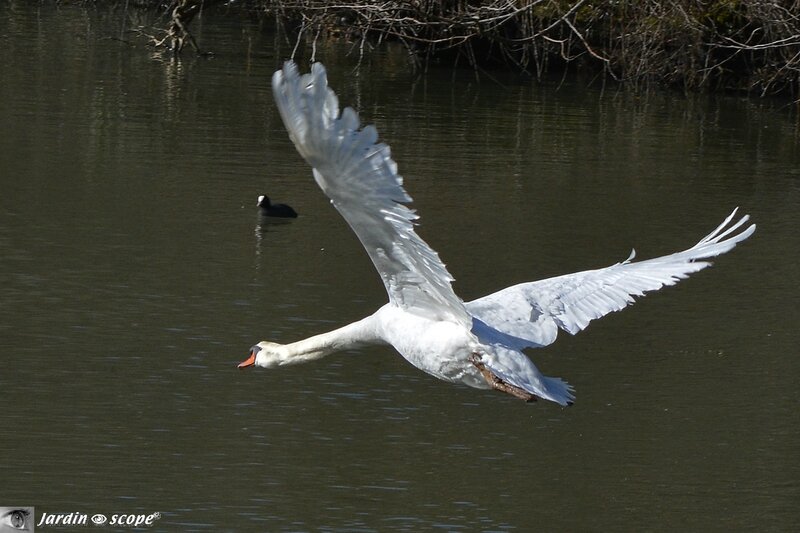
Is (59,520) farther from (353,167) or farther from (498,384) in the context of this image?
(353,167)

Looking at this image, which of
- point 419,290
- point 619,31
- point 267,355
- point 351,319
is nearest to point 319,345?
point 267,355

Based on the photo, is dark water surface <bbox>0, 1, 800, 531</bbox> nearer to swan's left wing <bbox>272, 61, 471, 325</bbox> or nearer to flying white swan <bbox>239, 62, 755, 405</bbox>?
flying white swan <bbox>239, 62, 755, 405</bbox>

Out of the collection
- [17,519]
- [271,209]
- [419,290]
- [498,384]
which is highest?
[419,290]

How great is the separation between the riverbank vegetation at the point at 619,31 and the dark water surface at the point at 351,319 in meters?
2.75

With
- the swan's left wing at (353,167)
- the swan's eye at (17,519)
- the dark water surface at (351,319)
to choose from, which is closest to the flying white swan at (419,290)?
the swan's left wing at (353,167)

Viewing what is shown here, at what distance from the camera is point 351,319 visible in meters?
10.5

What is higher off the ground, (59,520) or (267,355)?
(267,355)

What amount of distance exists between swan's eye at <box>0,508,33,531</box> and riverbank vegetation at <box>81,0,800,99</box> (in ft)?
49.6

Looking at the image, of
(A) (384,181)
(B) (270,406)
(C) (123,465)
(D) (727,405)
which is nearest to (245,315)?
(B) (270,406)

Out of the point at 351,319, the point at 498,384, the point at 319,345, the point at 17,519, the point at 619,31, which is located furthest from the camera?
the point at 619,31

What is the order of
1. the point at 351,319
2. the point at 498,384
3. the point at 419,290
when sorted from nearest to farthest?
the point at 498,384 → the point at 419,290 → the point at 351,319

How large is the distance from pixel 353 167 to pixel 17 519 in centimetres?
294

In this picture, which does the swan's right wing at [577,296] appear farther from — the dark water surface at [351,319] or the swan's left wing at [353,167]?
the dark water surface at [351,319]

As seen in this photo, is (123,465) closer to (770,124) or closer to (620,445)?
(620,445)
